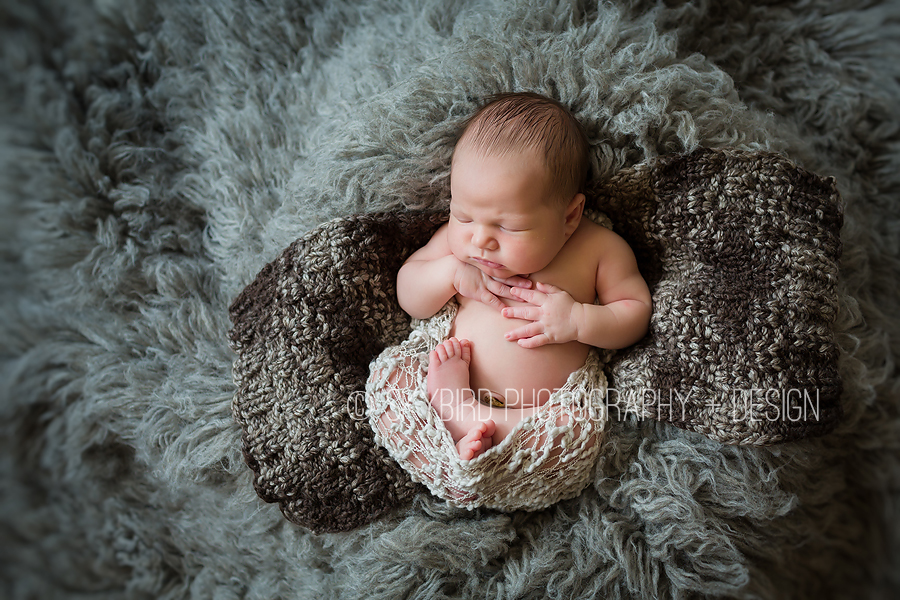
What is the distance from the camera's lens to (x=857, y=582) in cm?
113

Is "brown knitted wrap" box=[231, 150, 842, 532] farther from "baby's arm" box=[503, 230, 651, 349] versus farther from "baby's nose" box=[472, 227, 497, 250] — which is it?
"baby's nose" box=[472, 227, 497, 250]

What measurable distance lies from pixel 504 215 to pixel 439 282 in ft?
0.56

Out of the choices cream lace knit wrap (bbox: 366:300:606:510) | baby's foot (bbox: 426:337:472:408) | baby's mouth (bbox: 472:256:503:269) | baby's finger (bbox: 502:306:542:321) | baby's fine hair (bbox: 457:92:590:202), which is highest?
baby's fine hair (bbox: 457:92:590:202)

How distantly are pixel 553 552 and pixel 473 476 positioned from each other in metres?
0.20

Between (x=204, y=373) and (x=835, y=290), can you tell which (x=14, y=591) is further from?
(x=835, y=290)

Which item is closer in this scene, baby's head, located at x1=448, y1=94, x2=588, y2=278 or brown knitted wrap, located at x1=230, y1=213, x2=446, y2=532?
baby's head, located at x1=448, y1=94, x2=588, y2=278

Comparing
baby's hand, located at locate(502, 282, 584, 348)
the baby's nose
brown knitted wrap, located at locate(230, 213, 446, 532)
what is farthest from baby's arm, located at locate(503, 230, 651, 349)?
brown knitted wrap, located at locate(230, 213, 446, 532)

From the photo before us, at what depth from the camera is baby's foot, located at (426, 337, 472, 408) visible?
0.94m

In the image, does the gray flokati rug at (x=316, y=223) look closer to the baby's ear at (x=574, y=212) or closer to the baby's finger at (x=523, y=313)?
the baby's ear at (x=574, y=212)

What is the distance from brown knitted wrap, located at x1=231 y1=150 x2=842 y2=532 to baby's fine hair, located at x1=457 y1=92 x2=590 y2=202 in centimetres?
10

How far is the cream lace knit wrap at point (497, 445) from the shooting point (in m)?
0.91

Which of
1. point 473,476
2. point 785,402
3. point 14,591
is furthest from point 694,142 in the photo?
point 14,591

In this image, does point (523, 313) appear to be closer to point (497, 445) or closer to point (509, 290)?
point (509, 290)

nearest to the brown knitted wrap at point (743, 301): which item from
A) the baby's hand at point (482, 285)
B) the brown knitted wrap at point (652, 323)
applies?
the brown knitted wrap at point (652, 323)
